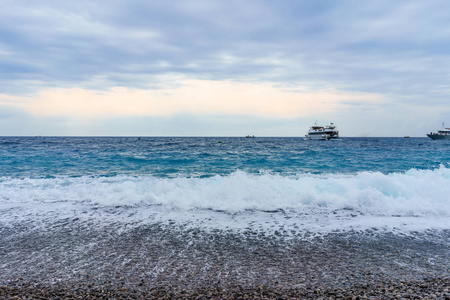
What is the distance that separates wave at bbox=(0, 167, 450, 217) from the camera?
386 inches

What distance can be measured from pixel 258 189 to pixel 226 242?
5.44 m

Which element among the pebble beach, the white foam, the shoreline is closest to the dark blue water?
the white foam

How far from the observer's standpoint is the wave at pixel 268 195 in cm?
980

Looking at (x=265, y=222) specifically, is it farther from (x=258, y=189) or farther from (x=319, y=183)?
(x=319, y=183)

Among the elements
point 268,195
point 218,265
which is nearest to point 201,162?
point 268,195

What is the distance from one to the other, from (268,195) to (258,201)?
2.22 feet

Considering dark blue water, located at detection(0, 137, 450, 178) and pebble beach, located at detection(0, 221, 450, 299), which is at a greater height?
dark blue water, located at detection(0, 137, 450, 178)

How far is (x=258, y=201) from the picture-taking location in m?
10.4

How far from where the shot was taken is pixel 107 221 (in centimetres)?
824

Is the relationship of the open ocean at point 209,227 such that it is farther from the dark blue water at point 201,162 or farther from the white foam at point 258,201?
the dark blue water at point 201,162

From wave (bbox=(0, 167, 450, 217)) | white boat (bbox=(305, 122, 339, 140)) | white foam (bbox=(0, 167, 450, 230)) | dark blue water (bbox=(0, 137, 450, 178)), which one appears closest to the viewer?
white foam (bbox=(0, 167, 450, 230))

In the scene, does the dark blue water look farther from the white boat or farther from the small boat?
the small boat

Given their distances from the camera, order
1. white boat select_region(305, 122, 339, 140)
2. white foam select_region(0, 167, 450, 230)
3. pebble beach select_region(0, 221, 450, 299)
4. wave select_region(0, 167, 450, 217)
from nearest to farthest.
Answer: pebble beach select_region(0, 221, 450, 299), white foam select_region(0, 167, 450, 230), wave select_region(0, 167, 450, 217), white boat select_region(305, 122, 339, 140)

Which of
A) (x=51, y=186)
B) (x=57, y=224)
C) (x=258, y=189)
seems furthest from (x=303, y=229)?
(x=51, y=186)
